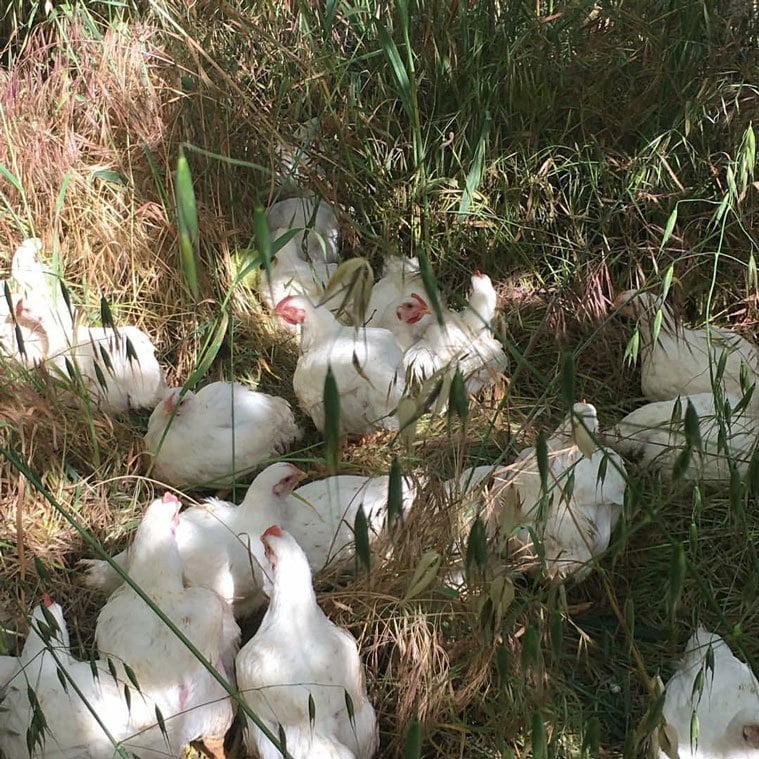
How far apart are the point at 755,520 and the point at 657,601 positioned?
33 cm

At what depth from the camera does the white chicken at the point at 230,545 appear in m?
2.36

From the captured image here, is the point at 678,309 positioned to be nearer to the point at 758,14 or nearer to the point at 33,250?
the point at 758,14

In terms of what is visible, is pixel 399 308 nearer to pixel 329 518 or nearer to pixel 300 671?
pixel 329 518

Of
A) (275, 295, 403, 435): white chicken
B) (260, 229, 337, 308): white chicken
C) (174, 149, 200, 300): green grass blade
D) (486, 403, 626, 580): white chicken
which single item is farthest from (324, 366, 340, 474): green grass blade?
(260, 229, 337, 308): white chicken

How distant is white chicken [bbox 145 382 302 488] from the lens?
2.67 metres

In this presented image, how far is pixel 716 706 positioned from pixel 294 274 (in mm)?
1822

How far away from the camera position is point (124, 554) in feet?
7.90

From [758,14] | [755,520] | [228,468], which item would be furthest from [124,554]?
[758,14]

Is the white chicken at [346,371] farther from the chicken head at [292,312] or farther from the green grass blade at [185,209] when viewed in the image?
the green grass blade at [185,209]

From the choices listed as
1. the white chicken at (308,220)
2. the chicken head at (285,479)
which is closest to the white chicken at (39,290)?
the white chicken at (308,220)

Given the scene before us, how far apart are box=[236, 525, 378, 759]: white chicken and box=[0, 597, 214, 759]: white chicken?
0.17 m

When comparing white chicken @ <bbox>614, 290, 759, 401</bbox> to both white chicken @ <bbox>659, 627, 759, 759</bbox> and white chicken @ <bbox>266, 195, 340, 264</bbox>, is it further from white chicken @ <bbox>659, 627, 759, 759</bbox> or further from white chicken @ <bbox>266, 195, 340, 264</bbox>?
white chicken @ <bbox>266, 195, 340, 264</bbox>

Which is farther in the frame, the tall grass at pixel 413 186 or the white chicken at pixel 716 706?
the tall grass at pixel 413 186

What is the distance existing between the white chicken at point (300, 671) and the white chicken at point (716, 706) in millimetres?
584
